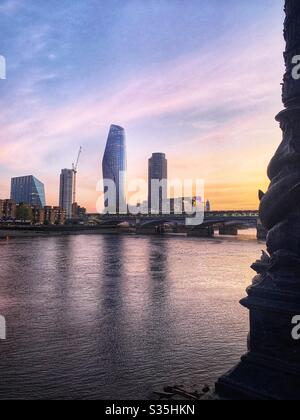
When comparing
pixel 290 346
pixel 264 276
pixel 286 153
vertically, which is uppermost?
pixel 286 153

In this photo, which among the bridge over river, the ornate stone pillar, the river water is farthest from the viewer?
the bridge over river

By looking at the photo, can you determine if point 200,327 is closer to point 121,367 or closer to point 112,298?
point 121,367

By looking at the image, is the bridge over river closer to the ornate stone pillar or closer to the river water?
the river water

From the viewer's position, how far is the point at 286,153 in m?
5.10

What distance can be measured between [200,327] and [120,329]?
2.26 metres

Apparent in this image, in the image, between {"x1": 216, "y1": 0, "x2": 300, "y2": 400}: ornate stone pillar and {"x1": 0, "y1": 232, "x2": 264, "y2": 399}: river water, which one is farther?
{"x1": 0, "y1": 232, "x2": 264, "y2": 399}: river water

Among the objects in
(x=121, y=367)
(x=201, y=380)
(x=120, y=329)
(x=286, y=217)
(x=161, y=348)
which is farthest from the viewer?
(x=120, y=329)

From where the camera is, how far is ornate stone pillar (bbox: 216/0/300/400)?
178 inches

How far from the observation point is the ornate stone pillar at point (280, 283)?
4.51 meters

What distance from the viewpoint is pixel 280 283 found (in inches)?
185

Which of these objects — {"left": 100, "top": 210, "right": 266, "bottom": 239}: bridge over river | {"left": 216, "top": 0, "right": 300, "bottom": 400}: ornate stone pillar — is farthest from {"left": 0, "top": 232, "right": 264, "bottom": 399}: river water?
{"left": 100, "top": 210, "right": 266, "bottom": 239}: bridge over river

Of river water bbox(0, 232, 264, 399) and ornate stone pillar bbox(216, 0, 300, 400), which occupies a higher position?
ornate stone pillar bbox(216, 0, 300, 400)

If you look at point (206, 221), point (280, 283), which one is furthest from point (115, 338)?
point (206, 221)

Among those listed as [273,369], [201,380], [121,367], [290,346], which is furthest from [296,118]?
[121,367]
